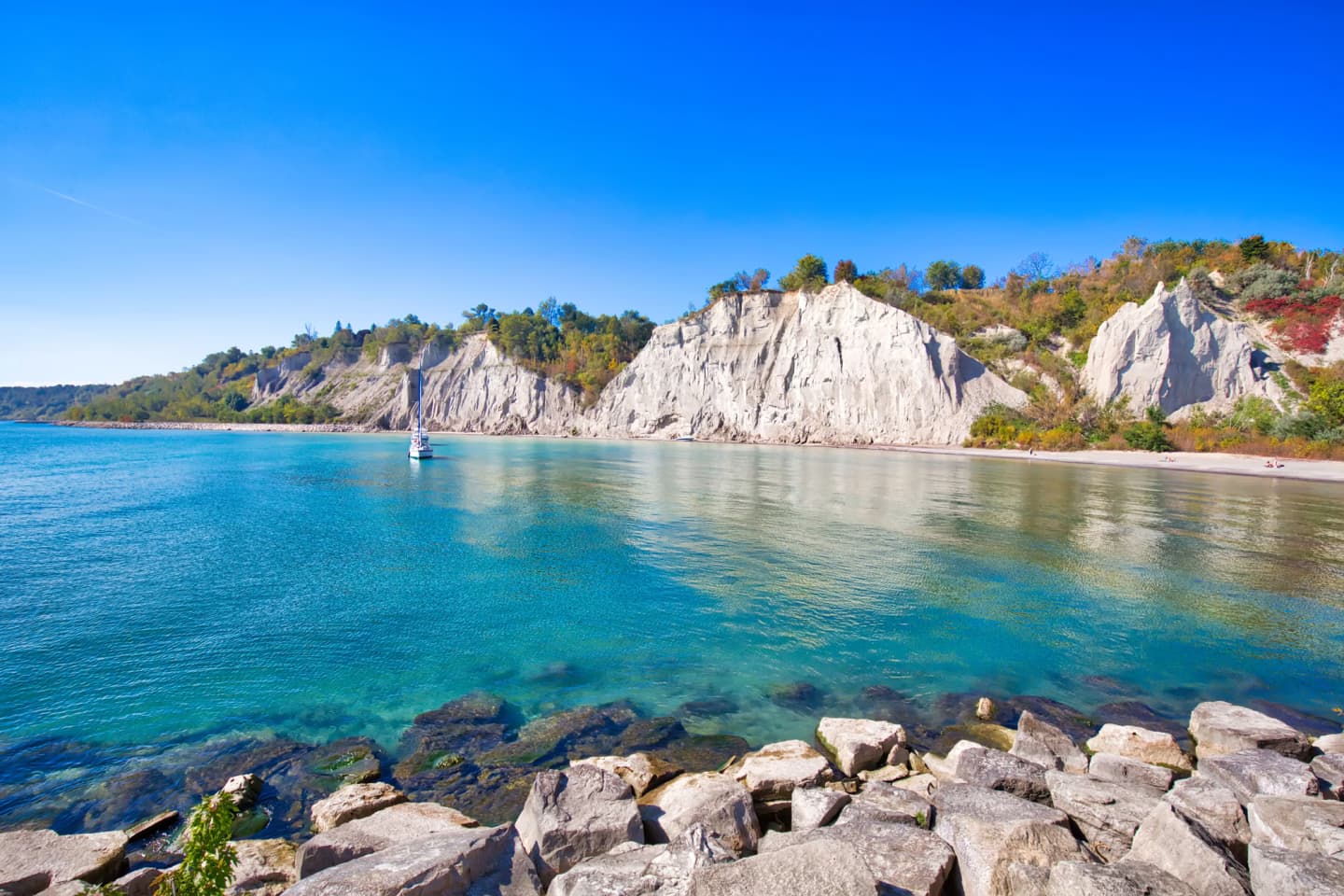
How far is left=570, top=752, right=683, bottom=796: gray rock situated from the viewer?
6.42m

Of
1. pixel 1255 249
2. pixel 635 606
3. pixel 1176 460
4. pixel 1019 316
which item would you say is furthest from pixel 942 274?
pixel 635 606

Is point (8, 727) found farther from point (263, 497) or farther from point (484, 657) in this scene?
point (263, 497)

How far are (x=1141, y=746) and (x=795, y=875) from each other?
5884mm

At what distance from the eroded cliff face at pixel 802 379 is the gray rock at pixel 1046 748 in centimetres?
5658

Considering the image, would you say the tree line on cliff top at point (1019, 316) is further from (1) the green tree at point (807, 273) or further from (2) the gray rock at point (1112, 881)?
(2) the gray rock at point (1112, 881)

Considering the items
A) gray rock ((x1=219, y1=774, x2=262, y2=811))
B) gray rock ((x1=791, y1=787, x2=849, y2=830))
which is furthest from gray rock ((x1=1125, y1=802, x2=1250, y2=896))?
gray rock ((x1=219, y1=774, x2=262, y2=811))

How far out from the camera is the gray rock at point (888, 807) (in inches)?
204

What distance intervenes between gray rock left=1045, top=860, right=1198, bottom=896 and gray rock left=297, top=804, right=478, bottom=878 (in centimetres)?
432

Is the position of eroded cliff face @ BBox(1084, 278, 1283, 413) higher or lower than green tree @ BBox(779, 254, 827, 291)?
lower

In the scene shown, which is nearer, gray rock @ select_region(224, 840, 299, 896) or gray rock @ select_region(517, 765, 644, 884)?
gray rock @ select_region(224, 840, 299, 896)

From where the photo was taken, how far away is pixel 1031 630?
1166 centimetres

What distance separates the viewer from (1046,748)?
698cm

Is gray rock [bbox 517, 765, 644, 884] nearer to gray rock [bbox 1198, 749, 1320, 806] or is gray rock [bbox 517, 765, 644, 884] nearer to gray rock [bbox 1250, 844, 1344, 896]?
gray rock [bbox 1250, 844, 1344, 896]

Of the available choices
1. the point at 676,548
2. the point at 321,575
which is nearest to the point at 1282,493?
the point at 676,548
